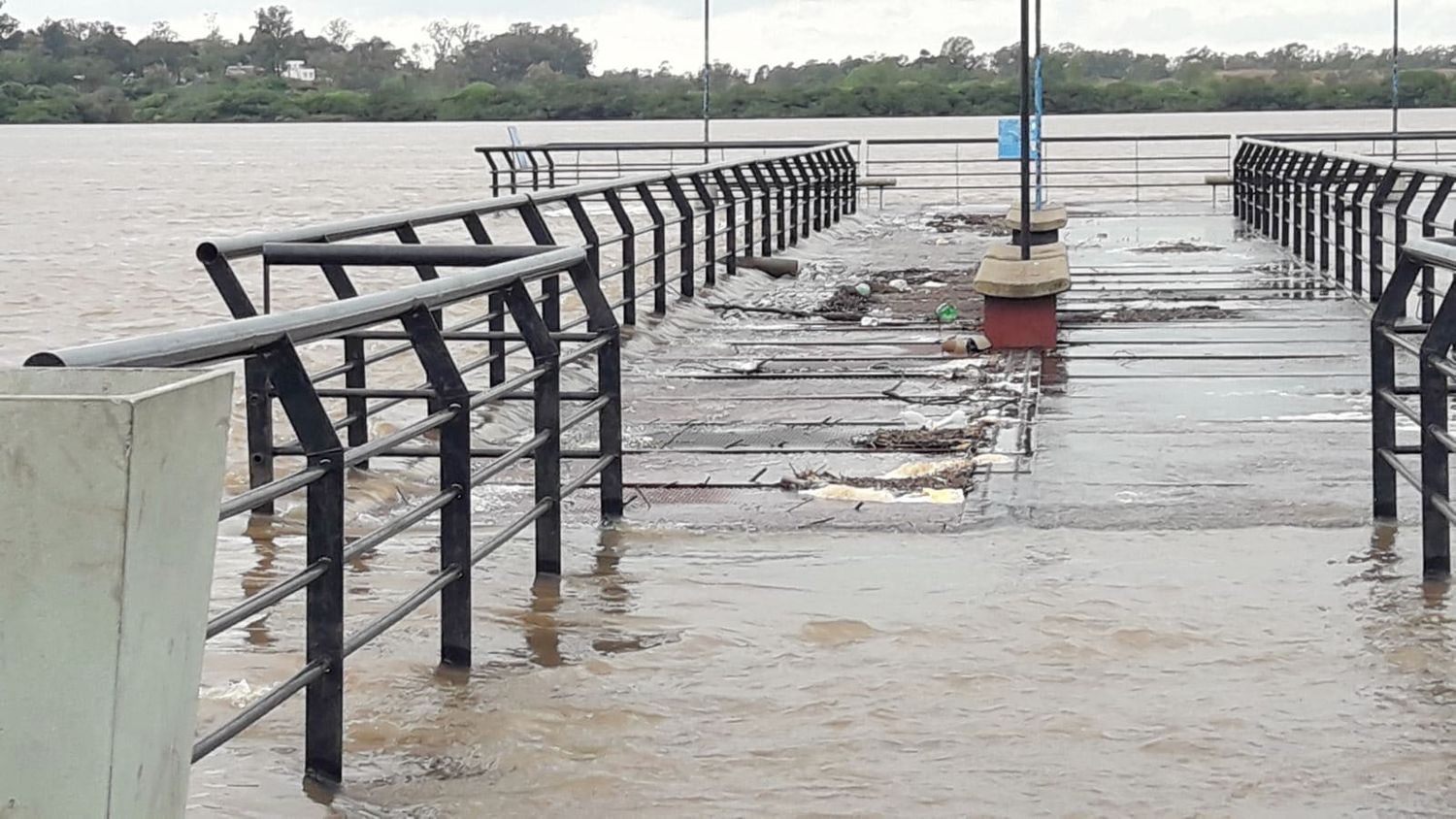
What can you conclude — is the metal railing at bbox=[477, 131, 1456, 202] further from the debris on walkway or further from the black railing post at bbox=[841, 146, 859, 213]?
the debris on walkway

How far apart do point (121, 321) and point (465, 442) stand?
65.4ft

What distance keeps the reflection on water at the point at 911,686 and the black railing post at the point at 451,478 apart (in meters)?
0.12

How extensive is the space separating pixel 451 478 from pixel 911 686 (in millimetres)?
1325

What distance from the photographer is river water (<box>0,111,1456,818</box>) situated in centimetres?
468

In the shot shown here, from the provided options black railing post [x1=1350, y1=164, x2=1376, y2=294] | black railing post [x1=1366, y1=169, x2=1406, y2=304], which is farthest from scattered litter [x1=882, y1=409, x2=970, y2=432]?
black railing post [x1=1350, y1=164, x2=1376, y2=294]

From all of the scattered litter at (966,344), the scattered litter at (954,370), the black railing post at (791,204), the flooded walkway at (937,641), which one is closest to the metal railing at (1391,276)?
the flooded walkway at (937,641)

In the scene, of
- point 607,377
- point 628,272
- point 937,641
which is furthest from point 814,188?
point 937,641

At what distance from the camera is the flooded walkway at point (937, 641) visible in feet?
15.5

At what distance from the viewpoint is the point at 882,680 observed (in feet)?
18.3

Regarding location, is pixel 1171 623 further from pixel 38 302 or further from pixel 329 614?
pixel 38 302

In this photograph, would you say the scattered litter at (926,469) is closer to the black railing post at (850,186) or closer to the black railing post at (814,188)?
the black railing post at (814,188)

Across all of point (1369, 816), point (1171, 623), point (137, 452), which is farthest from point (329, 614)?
point (1171, 623)

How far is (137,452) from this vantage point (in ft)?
9.32

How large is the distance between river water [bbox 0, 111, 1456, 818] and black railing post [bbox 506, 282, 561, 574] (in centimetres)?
14
